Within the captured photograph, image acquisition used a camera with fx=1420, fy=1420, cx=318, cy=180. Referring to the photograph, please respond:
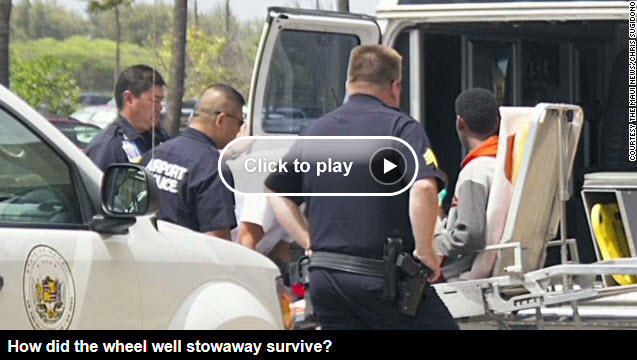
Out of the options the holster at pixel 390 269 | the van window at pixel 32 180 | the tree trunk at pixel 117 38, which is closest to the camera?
the van window at pixel 32 180

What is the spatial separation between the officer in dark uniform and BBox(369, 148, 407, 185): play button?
114 cm

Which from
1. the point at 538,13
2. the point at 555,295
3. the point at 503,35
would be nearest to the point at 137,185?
the point at 555,295

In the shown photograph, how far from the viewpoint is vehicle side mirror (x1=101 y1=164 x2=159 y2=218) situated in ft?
16.1

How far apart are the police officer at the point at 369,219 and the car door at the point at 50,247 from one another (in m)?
1.14

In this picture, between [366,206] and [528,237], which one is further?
[528,237]

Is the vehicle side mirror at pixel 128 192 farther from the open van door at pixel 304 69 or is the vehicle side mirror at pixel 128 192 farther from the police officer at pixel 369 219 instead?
the open van door at pixel 304 69

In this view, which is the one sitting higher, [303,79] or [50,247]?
[303,79]

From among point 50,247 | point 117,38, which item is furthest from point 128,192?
point 117,38

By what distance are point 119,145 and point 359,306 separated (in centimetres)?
148

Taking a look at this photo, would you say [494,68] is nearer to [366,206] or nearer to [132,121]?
[132,121]

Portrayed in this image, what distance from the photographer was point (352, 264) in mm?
5879

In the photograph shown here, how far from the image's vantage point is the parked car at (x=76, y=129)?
559 centimetres
